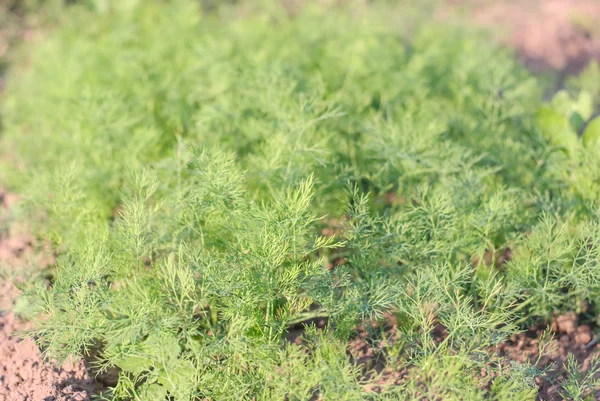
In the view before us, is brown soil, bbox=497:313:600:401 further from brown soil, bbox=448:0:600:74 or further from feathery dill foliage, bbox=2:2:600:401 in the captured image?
brown soil, bbox=448:0:600:74

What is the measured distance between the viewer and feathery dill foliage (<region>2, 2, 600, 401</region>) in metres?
2.00

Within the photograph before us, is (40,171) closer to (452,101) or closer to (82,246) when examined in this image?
(82,246)

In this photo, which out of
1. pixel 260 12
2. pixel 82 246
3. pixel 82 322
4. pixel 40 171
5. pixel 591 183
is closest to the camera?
pixel 82 322

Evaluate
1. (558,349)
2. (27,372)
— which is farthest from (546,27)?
(27,372)

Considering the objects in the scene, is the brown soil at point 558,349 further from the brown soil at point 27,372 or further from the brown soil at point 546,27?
the brown soil at point 546,27

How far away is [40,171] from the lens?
3068mm

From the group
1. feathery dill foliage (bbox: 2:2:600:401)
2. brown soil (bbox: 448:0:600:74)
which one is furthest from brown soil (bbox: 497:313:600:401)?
brown soil (bbox: 448:0:600:74)

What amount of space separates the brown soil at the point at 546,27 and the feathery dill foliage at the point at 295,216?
1778 mm

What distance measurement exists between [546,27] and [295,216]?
483 cm

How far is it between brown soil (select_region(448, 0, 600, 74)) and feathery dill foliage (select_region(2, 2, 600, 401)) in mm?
1778

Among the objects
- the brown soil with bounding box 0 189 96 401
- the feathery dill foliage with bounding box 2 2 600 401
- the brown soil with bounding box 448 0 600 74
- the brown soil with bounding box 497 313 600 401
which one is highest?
the feathery dill foliage with bounding box 2 2 600 401

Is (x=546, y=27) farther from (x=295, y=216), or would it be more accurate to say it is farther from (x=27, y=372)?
(x=27, y=372)

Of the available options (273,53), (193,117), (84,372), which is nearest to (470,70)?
(273,53)

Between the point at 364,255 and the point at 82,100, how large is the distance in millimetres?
1748
